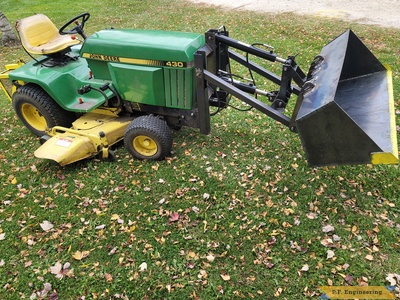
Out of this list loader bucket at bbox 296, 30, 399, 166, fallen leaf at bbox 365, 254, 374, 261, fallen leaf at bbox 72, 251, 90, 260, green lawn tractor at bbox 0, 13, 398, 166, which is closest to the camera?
loader bucket at bbox 296, 30, 399, 166

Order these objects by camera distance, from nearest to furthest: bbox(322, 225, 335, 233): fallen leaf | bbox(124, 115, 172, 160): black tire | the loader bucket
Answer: the loader bucket
bbox(322, 225, 335, 233): fallen leaf
bbox(124, 115, 172, 160): black tire

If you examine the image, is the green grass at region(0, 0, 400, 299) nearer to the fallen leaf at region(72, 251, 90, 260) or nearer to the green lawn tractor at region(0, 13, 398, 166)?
the fallen leaf at region(72, 251, 90, 260)

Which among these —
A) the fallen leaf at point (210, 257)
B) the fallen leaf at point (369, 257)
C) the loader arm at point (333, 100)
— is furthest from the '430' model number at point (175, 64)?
the fallen leaf at point (369, 257)

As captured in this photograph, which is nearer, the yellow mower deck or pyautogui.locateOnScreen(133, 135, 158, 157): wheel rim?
the yellow mower deck

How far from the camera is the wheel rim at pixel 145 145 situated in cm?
422

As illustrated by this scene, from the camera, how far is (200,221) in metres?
3.55

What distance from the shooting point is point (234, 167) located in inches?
168

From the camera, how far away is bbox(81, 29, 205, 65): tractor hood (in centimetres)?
374

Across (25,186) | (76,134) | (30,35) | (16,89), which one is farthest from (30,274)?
(30,35)

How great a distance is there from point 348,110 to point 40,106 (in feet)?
12.9

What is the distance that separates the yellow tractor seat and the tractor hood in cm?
63

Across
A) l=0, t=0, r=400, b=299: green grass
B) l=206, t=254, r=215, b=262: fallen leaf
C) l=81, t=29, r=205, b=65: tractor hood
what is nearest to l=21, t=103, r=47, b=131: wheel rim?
l=0, t=0, r=400, b=299: green grass

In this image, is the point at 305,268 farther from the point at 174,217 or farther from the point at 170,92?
the point at 170,92

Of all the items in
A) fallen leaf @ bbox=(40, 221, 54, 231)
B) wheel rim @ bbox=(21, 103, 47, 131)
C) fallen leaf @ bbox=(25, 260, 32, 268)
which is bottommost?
fallen leaf @ bbox=(40, 221, 54, 231)
